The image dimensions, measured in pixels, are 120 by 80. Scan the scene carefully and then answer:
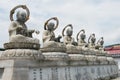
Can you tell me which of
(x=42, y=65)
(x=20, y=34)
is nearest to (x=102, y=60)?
(x=42, y=65)

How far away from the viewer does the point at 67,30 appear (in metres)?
16.8

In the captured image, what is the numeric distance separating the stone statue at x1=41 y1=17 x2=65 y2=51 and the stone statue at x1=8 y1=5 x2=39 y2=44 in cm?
173

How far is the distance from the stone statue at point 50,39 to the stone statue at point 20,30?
1729 millimetres

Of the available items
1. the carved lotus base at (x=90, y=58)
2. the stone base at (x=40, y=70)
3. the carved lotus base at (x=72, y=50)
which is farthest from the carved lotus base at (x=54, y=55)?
the carved lotus base at (x=90, y=58)

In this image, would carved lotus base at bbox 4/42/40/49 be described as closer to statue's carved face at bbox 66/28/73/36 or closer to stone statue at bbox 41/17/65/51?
stone statue at bbox 41/17/65/51

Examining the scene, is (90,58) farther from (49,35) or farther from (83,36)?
(49,35)

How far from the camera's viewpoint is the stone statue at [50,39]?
13578mm

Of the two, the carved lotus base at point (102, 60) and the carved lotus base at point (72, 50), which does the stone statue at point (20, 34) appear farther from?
the carved lotus base at point (102, 60)

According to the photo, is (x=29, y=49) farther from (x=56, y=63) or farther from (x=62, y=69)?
(x=62, y=69)

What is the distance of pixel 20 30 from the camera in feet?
38.4

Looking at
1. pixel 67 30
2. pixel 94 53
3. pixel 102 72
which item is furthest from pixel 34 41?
pixel 102 72

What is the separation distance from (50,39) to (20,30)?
2457 mm

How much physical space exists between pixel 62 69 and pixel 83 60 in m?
3.45

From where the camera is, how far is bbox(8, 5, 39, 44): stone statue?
11414 mm
